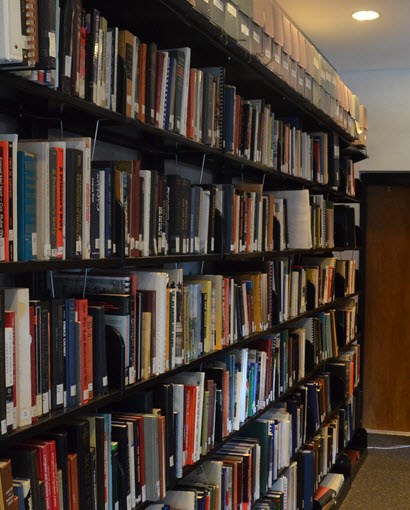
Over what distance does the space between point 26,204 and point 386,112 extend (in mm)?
4595

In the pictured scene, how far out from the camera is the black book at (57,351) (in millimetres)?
1729

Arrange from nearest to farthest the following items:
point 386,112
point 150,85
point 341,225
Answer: point 150,85, point 341,225, point 386,112

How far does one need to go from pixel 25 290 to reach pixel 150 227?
651mm

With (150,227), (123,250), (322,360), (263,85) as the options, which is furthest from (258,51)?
(322,360)

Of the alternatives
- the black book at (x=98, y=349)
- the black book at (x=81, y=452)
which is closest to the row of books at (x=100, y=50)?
the black book at (x=98, y=349)

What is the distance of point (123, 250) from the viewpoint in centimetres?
198

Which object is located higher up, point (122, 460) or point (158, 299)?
point (158, 299)

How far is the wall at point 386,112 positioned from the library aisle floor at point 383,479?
209 centimetres

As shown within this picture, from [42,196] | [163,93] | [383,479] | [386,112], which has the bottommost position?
[383,479]

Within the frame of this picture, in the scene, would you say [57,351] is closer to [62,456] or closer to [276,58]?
[62,456]

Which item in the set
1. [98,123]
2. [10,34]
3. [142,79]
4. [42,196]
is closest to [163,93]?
[142,79]

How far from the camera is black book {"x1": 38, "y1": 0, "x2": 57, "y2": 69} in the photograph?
5.06 ft

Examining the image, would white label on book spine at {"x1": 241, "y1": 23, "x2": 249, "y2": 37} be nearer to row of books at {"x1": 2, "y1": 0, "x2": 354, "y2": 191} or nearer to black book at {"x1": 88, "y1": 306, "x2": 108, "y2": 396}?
row of books at {"x1": 2, "y1": 0, "x2": 354, "y2": 191}

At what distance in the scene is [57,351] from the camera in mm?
1746
